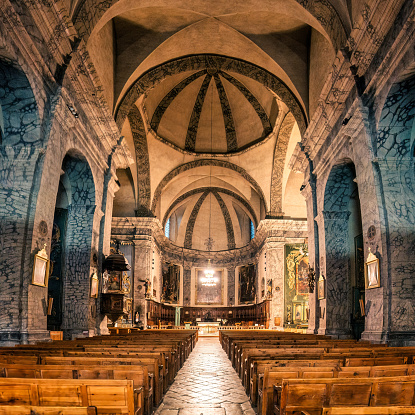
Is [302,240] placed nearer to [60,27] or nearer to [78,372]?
[60,27]

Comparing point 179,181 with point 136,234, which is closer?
point 136,234

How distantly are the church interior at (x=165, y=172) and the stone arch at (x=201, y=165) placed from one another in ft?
1.53

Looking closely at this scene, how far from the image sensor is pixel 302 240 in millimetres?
22344

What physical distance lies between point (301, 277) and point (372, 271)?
13.6 metres

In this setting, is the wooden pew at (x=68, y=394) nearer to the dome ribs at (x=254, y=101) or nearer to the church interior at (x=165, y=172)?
the church interior at (x=165, y=172)

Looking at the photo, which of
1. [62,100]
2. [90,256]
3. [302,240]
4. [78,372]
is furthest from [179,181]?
[78,372]

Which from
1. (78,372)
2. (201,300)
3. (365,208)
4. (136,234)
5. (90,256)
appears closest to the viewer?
(78,372)

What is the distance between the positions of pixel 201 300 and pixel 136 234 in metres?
11.1

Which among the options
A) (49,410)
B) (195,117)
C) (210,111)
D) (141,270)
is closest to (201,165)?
(195,117)

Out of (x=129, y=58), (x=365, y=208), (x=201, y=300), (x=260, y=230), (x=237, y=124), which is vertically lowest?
(x=201, y=300)

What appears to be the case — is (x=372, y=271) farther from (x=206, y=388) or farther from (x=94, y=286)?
(x=94, y=286)

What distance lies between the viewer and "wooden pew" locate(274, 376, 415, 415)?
3.12 metres

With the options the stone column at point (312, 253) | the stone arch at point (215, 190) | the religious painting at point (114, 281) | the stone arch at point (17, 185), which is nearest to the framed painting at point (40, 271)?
the stone arch at point (17, 185)

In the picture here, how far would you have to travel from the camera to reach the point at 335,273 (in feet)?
37.9
